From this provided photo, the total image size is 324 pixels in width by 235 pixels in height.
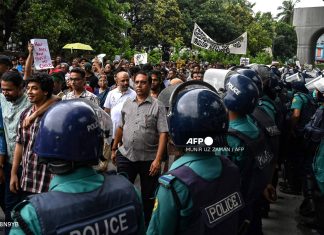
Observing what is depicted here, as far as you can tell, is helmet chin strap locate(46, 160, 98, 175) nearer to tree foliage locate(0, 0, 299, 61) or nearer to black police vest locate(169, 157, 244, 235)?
black police vest locate(169, 157, 244, 235)

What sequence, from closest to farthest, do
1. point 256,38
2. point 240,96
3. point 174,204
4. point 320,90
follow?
point 174,204, point 240,96, point 320,90, point 256,38

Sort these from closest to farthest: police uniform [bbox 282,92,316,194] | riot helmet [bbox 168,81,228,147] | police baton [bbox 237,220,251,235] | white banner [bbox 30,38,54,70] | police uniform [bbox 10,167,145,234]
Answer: police uniform [bbox 10,167,145,234]
riot helmet [bbox 168,81,228,147]
police baton [bbox 237,220,251,235]
police uniform [bbox 282,92,316,194]
white banner [bbox 30,38,54,70]

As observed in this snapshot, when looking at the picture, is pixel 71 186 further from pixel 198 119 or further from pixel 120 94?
pixel 120 94

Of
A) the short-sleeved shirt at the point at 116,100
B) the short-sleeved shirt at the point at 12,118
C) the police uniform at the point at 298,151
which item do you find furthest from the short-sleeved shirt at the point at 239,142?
the short-sleeved shirt at the point at 116,100

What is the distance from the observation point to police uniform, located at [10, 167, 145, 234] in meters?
1.64

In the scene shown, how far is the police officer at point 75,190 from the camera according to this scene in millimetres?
1650

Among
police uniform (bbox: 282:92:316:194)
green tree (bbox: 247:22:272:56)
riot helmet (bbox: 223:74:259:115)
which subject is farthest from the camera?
green tree (bbox: 247:22:272:56)

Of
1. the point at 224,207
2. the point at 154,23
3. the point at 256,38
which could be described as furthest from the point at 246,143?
the point at 256,38

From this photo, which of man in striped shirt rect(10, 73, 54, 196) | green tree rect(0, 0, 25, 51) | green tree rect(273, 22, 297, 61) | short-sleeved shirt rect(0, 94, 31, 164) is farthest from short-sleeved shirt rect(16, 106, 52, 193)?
green tree rect(273, 22, 297, 61)

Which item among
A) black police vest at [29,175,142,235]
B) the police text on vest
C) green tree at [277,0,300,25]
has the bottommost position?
the police text on vest

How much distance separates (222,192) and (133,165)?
257cm

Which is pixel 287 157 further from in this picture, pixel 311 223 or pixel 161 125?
pixel 161 125

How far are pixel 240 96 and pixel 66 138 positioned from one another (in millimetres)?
1787

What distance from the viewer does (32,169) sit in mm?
3643
